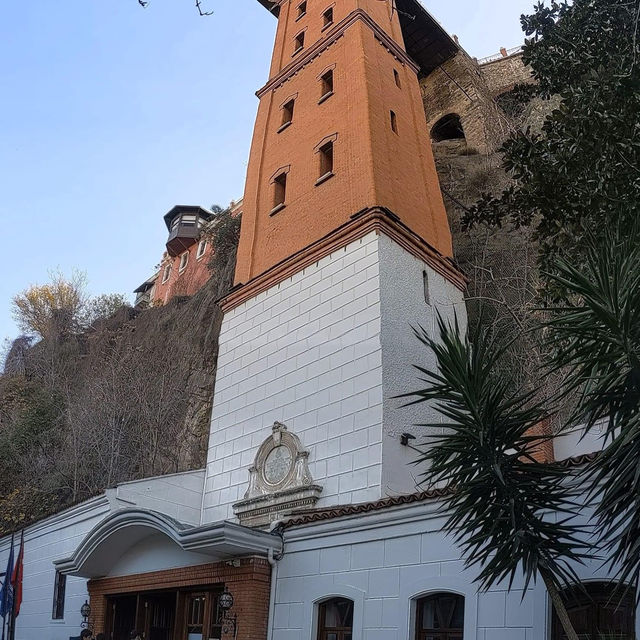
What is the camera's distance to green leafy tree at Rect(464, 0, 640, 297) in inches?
363

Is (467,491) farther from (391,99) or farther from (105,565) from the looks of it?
(391,99)

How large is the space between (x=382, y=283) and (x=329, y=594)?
6.75 meters

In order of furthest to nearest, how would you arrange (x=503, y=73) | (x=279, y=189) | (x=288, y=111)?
(x=503, y=73), (x=288, y=111), (x=279, y=189)

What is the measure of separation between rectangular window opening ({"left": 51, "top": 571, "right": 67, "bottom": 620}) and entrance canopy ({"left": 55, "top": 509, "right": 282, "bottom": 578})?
2.84 m

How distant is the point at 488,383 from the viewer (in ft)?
24.1

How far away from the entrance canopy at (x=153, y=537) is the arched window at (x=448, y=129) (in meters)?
26.7

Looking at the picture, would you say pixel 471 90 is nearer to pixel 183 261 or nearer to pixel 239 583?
pixel 183 261

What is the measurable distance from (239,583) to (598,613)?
609cm

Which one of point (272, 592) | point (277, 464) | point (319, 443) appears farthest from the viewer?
point (277, 464)

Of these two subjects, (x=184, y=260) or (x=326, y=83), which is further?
(x=184, y=260)

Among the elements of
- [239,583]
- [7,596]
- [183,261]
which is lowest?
[7,596]

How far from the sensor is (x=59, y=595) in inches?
712

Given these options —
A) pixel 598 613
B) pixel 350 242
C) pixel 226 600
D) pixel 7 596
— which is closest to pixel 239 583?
pixel 226 600

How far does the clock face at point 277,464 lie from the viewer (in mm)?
15343
